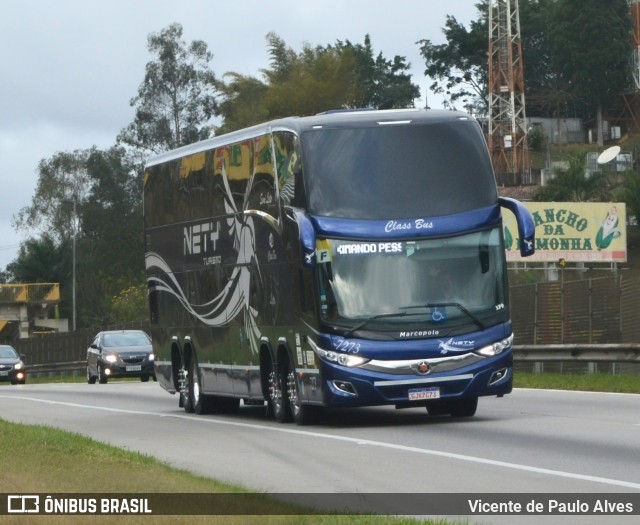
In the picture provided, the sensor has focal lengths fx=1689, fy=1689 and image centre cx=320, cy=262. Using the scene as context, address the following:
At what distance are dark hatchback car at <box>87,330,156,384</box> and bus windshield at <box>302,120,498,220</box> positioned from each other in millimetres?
29129

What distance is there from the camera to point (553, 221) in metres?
76.2

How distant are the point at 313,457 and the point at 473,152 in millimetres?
5634

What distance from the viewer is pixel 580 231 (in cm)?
7681

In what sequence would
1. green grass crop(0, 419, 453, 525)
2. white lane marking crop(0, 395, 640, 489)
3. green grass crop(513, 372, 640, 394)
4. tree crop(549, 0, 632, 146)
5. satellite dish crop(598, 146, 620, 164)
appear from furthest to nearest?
1. tree crop(549, 0, 632, 146)
2. satellite dish crop(598, 146, 620, 164)
3. green grass crop(513, 372, 640, 394)
4. white lane marking crop(0, 395, 640, 489)
5. green grass crop(0, 419, 453, 525)

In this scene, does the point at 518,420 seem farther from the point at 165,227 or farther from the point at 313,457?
the point at 165,227

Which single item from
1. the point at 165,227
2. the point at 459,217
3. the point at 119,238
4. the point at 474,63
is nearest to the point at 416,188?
the point at 459,217

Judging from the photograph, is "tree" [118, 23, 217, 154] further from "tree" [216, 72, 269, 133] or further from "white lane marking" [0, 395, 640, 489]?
"white lane marking" [0, 395, 640, 489]

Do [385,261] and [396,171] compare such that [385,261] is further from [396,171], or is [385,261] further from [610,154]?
[610,154]

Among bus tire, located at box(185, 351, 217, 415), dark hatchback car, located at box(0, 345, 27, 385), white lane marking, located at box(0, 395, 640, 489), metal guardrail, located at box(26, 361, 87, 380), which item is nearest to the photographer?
white lane marking, located at box(0, 395, 640, 489)

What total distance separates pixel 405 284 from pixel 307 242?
1296mm

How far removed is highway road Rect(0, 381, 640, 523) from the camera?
14.0m

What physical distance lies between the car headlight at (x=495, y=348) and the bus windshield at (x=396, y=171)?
5.57 ft

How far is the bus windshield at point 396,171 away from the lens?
2067 cm


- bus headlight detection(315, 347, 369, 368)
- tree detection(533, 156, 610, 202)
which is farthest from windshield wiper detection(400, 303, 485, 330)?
tree detection(533, 156, 610, 202)
